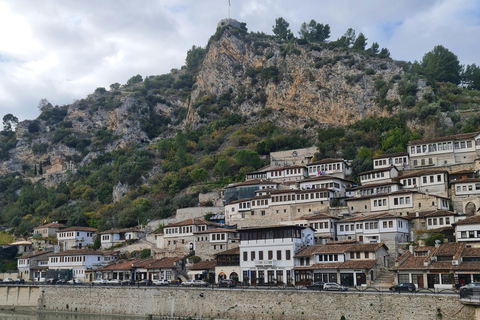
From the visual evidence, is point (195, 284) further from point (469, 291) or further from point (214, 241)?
point (469, 291)

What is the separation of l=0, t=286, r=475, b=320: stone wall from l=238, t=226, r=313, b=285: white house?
24.6 feet

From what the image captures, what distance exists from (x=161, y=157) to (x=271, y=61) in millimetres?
37220

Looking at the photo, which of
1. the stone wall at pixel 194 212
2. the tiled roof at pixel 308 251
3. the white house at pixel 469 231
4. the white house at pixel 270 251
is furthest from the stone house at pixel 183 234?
the white house at pixel 469 231

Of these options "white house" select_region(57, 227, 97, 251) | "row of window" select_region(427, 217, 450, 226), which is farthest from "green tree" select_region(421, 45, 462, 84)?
"white house" select_region(57, 227, 97, 251)

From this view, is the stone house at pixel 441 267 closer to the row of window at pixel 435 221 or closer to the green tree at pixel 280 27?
the row of window at pixel 435 221

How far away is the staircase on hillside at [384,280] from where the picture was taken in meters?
41.9

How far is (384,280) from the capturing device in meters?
42.8

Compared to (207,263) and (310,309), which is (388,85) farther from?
(310,309)

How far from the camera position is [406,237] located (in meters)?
50.7

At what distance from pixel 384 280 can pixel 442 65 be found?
261 ft

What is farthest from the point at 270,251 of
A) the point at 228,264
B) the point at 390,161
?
the point at 390,161

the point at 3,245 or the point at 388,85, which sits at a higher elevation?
the point at 388,85

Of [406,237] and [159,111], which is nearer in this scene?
[406,237]

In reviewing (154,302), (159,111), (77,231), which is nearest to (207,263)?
(154,302)
